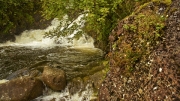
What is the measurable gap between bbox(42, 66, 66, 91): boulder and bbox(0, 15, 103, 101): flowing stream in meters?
0.20

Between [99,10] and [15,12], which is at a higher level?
[15,12]

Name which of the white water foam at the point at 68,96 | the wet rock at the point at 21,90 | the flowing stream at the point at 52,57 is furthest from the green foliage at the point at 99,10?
the wet rock at the point at 21,90

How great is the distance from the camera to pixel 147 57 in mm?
4242

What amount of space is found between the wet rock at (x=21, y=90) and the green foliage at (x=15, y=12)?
6.30 metres

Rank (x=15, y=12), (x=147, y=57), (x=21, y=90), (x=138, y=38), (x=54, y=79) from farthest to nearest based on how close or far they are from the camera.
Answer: (x=15, y=12) → (x=54, y=79) → (x=21, y=90) → (x=138, y=38) → (x=147, y=57)

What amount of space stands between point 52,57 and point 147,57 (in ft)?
20.6

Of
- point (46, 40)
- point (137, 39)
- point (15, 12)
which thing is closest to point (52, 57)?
point (46, 40)

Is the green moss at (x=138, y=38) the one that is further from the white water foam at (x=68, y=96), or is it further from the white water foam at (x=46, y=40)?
the white water foam at (x=46, y=40)

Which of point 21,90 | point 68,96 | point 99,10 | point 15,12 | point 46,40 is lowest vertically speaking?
point 68,96

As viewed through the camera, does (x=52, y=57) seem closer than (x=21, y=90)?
No

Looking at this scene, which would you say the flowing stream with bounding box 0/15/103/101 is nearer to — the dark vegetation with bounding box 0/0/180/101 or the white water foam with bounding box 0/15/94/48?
the white water foam with bounding box 0/15/94/48

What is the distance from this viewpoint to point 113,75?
15.5ft

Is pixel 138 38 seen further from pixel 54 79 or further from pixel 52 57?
pixel 52 57

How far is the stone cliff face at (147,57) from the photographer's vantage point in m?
3.78
